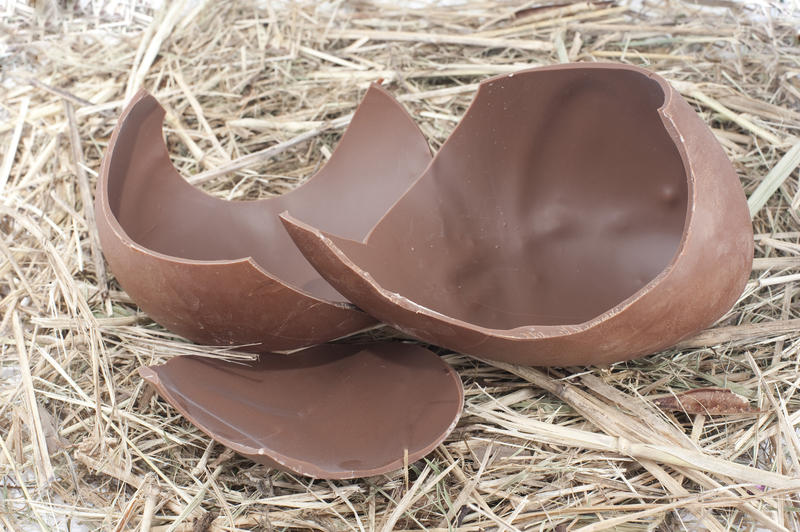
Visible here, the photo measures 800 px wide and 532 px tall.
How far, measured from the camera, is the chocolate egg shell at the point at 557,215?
51.1 inches

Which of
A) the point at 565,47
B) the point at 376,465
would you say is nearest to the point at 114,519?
the point at 376,465

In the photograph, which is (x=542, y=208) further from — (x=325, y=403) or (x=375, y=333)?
(x=325, y=403)

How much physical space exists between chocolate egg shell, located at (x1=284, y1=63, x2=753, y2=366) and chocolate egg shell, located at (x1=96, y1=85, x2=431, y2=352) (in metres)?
0.10

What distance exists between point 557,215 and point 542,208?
0.04 meters

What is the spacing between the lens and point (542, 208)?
5.67 feet

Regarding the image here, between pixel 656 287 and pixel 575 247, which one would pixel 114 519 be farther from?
pixel 575 247

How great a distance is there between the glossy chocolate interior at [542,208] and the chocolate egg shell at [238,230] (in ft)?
0.42

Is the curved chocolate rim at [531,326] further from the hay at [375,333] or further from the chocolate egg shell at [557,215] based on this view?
the hay at [375,333]

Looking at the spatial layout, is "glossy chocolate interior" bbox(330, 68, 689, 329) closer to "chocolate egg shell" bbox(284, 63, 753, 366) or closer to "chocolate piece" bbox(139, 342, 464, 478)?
"chocolate egg shell" bbox(284, 63, 753, 366)

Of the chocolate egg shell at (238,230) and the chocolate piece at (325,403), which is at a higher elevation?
the chocolate egg shell at (238,230)

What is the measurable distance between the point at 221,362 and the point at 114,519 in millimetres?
295

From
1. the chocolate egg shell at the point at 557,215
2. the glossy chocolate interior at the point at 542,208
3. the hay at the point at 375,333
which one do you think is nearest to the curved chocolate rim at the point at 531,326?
the chocolate egg shell at the point at 557,215

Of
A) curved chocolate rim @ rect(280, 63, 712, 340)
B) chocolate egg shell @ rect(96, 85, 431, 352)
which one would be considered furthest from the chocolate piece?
curved chocolate rim @ rect(280, 63, 712, 340)

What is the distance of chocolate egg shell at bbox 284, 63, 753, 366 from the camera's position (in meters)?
1.30
